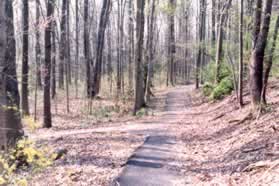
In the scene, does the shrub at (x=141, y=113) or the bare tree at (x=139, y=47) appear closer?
the bare tree at (x=139, y=47)

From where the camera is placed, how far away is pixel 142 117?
16.2 m

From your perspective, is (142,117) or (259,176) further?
(142,117)

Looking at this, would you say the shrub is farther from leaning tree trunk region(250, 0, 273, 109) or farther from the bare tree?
leaning tree trunk region(250, 0, 273, 109)

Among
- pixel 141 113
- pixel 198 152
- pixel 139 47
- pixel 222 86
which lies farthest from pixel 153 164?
pixel 222 86

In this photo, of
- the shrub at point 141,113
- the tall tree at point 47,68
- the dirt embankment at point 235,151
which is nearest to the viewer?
the dirt embankment at point 235,151

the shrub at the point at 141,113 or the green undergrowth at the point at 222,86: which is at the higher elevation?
the green undergrowth at the point at 222,86

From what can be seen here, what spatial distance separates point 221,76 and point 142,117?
613 centimetres

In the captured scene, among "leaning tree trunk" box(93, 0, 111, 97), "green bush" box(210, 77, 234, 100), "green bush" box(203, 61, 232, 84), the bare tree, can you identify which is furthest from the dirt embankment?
"leaning tree trunk" box(93, 0, 111, 97)

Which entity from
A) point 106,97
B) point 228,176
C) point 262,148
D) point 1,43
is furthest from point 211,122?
point 106,97

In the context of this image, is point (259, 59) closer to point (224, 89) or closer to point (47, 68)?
point (47, 68)

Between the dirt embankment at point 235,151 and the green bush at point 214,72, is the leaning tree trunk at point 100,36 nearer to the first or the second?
the green bush at point 214,72

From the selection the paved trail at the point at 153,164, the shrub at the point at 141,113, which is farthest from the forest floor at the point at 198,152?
the shrub at the point at 141,113

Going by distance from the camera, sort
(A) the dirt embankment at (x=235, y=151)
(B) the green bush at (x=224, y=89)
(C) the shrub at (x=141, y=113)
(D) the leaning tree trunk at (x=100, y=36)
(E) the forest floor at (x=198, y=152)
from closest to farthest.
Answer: (A) the dirt embankment at (x=235, y=151), (E) the forest floor at (x=198, y=152), (C) the shrub at (x=141, y=113), (B) the green bush at (x=224, y=89), (D) the leaning tree trunk at (x=100, y=36)

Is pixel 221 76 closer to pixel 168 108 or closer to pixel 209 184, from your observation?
pixel 168 108
